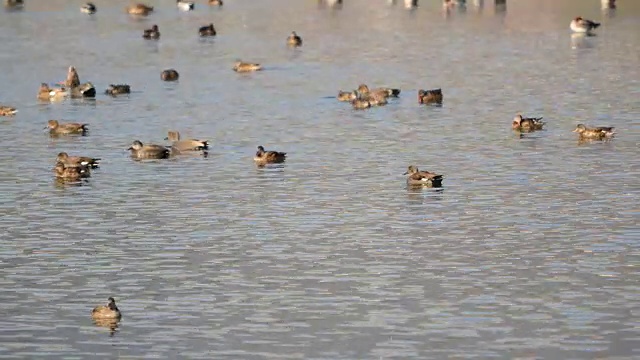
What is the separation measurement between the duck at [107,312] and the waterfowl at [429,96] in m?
27.7

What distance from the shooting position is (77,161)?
131ft

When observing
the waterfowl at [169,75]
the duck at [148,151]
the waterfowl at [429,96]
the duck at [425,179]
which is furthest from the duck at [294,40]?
the duck at [425,179]

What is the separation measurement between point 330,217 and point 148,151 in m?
9.51

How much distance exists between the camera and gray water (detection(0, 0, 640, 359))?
24672 millimetres

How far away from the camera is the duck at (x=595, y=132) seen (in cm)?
4350

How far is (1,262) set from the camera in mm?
29984

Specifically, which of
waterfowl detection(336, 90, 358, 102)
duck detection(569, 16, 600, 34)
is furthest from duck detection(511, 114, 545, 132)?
duck detection(569, 16, 600, 34)

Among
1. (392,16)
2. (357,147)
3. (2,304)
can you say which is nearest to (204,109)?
(357,147)

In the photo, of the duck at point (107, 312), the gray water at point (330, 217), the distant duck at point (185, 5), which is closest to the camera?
the gray water at point (330, 217)

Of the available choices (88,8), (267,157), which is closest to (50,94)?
(267,157)

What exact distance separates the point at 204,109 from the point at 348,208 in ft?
61.4

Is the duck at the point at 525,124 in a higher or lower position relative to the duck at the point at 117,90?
lower

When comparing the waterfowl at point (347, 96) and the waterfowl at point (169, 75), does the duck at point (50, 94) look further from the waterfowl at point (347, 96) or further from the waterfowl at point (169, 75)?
the waterfowl at point (347, 96)

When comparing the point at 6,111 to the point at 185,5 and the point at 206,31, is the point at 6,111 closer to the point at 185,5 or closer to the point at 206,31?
the point at 206,31
